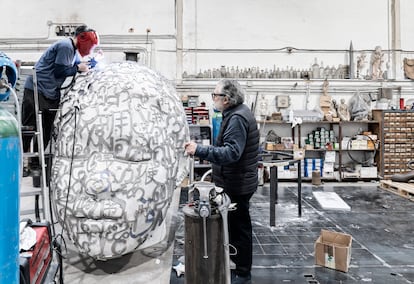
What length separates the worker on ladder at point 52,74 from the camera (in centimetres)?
306

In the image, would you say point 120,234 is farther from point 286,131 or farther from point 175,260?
point 286,131

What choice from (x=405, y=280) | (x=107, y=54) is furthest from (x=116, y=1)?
→ (x=405, y=280)

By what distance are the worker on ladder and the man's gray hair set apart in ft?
4.67

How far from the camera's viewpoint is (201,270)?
93.0 inches

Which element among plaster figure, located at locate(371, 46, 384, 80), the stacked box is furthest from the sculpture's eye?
plaster figure, located at locate(371, 46, 384, 80)

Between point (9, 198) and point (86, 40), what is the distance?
7.60ft

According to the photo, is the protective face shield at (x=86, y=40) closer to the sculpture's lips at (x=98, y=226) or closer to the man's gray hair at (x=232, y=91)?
the man's gray hair at (x=232, y=91)

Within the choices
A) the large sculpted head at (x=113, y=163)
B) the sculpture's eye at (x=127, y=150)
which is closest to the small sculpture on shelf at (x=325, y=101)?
the large sculpted head at (x=113, y=163)

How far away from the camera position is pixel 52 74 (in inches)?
124

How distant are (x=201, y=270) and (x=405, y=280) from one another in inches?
65.5

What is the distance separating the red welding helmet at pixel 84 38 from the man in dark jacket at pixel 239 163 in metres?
1.39

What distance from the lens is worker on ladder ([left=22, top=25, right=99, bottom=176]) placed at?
10.1 feet

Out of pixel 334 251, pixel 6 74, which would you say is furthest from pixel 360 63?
pixel 6 74

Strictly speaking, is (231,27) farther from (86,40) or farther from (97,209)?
(97,209)
